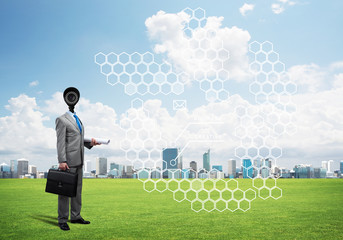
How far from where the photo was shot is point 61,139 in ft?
13.6

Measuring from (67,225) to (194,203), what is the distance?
8.36ft

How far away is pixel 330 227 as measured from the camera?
411 centimetres

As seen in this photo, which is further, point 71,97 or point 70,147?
point 71,97

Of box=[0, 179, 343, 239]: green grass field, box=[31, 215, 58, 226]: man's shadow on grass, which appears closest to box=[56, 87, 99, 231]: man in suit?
box=[0, 179, 343, 239]: green grass field

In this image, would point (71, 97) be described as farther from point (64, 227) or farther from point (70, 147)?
point (64, 227)

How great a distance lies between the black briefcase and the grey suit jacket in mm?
162

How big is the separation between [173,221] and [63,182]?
148cm

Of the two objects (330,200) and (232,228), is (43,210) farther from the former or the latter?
(330,200)

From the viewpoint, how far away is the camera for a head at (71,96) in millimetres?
4340

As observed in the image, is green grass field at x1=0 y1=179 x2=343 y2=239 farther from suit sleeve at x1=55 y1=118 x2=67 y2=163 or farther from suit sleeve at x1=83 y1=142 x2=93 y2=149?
suit sleeve at x1=83 y1=142 x2=93 y2=149

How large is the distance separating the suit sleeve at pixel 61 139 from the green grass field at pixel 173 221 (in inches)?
33.7

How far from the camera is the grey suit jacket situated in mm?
4129

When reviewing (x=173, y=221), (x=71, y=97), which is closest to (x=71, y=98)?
(x=71, y=97)

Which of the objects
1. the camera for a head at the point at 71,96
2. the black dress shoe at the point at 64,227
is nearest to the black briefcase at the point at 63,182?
the black dress shoe at the point at 64,227
